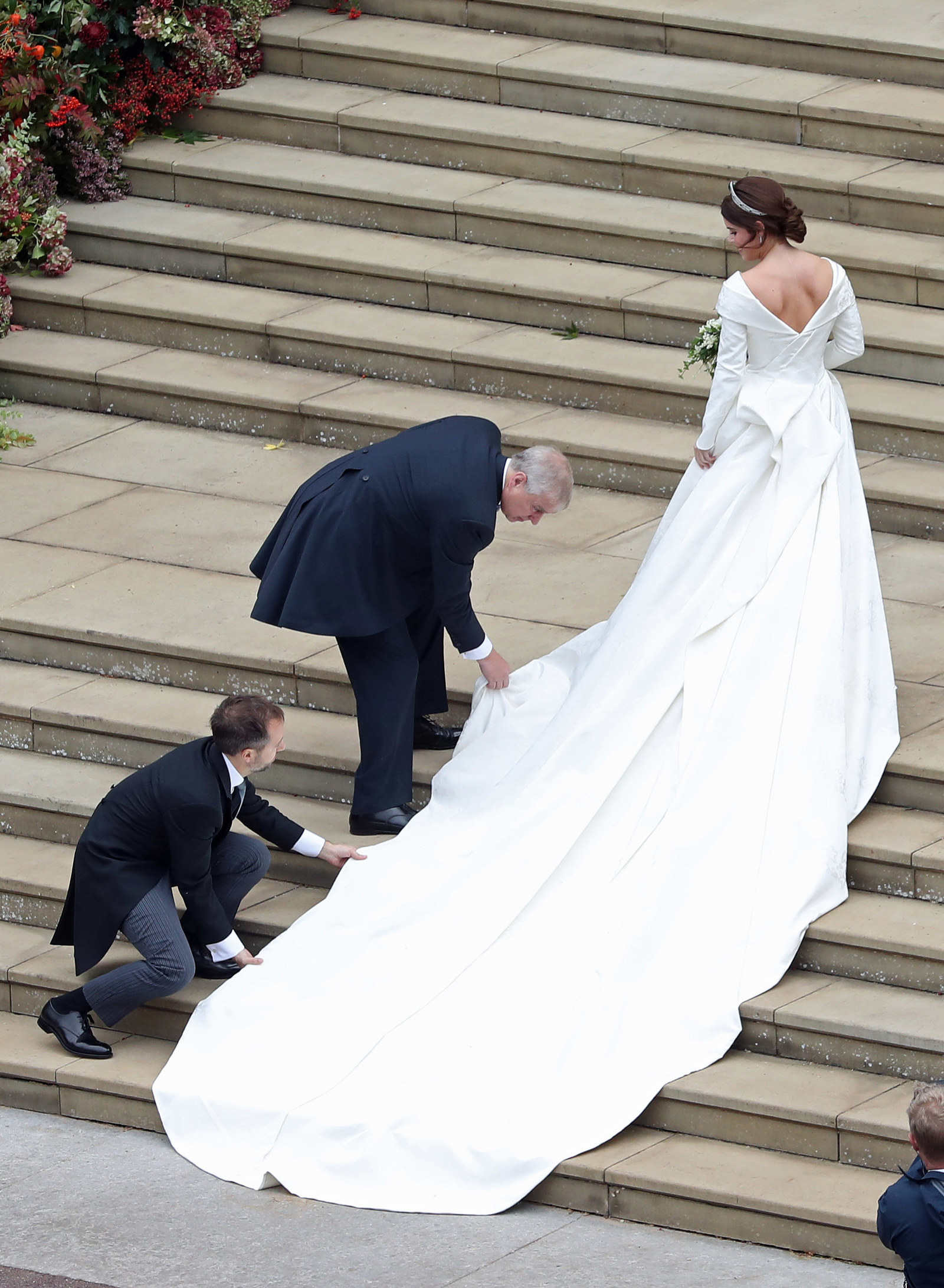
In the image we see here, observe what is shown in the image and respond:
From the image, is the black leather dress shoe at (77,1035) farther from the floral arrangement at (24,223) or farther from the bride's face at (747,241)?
the floral arrangement at (24,223)

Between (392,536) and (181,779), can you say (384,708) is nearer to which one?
(392,536)

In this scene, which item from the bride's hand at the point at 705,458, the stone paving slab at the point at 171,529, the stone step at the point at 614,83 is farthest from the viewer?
the stone step at the point at 614,83

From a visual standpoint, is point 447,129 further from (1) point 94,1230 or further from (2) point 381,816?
(1) point 94,1230

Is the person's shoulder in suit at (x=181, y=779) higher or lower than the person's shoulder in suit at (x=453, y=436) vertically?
lower

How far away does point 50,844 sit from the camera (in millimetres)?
7906

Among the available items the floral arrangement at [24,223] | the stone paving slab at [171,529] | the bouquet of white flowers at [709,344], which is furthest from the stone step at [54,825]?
the floral arrangement at [24,223]

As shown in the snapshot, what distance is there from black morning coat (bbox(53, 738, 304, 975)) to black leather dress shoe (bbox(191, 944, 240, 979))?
11 cm

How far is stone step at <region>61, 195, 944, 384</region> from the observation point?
9602 millimetres

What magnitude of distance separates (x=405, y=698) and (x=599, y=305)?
3040 mm

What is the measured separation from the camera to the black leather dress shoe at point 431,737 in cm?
786

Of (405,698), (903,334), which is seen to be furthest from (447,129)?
(405,698)

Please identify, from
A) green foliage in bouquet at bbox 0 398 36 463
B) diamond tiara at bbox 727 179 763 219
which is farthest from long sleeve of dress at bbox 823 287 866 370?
green foliage in bouquet at bbox 0 398 36 463

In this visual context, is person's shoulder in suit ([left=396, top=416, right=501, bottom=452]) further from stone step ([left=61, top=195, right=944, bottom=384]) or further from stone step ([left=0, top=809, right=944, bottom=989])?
stone step ([left=61, top=195, right=944, bottom=384])

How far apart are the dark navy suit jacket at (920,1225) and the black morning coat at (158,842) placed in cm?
259
